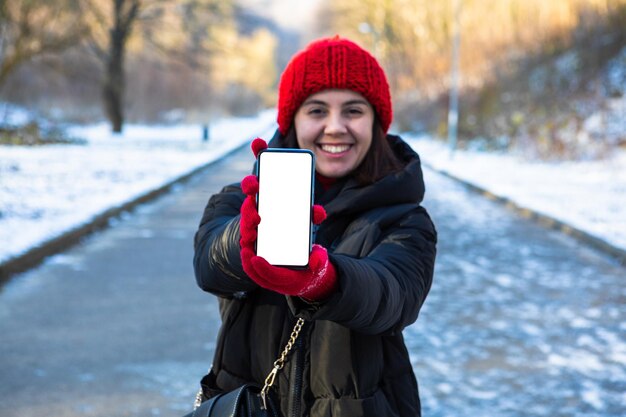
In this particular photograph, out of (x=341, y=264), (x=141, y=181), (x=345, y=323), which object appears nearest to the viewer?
(x=341, y=264)

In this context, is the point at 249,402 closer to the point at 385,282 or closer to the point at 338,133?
the point at 385,282

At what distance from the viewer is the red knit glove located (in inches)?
50.4

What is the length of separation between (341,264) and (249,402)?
0.41 metres

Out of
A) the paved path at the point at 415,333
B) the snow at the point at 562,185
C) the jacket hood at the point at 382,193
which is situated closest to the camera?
the jacket hood at the point at 382,193

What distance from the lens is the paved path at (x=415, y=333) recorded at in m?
4.39

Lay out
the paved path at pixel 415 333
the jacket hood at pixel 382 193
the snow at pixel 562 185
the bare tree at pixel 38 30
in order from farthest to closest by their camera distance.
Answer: the bare tree at pixel 38 30
the snow at pixel 562 185
the paved path at pixel 415 333
the jacket hood at pixel 382 193

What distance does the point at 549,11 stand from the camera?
30.8 metres

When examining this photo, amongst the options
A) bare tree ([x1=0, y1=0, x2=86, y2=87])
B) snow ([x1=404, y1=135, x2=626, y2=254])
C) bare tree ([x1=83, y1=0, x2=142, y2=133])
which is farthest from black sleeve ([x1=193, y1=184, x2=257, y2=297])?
bare tree ([x1=83, y1=0, x2=142, y2=133])

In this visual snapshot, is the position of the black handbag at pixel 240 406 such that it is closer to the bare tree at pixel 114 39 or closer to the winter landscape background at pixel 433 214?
the winter landscape background at pixel 433 214

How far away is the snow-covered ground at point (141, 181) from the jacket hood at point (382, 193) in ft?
20.8

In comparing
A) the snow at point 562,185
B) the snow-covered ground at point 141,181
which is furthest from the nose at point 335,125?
the snow at point 562,185

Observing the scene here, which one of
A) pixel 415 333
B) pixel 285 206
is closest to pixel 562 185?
pixel 415 333

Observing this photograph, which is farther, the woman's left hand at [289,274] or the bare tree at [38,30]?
the bare tree at [38,30]

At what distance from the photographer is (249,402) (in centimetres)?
167
